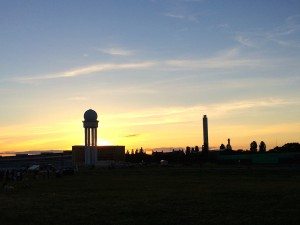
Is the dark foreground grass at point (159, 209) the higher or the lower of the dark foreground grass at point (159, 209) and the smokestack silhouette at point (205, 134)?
the lower

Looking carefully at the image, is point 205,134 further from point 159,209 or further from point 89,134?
point 159,209

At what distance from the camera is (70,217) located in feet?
91.0

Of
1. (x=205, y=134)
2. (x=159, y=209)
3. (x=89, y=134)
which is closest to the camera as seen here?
(x=159, y=209)

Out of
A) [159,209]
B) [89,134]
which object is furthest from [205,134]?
[159,209]

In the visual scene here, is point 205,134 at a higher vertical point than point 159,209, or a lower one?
higher

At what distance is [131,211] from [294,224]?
395 inches

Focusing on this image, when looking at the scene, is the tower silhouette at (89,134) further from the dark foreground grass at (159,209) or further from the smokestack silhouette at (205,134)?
the dark foreground grass at (159,209)

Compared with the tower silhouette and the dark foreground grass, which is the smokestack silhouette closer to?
the tower silhouette

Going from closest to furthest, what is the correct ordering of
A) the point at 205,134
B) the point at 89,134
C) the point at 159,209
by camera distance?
the point at 159,209, the point at 89,134, the point at 205,134

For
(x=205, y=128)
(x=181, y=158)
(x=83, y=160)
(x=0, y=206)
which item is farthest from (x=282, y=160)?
(x=0, y=206)

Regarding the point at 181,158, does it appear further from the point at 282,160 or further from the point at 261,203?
Answer: the point at 261,203

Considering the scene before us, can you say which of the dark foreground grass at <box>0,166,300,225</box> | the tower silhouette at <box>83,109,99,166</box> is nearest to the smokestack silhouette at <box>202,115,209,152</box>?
the tower silhouette at <box>83,109,99,166</box>

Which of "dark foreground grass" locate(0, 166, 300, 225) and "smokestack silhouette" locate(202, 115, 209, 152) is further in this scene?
"smokestack silhouette" locate(202, 115, 209, 152)

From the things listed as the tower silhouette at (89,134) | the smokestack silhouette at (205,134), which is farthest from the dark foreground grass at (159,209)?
the smokestack silhouette at (205,134)
